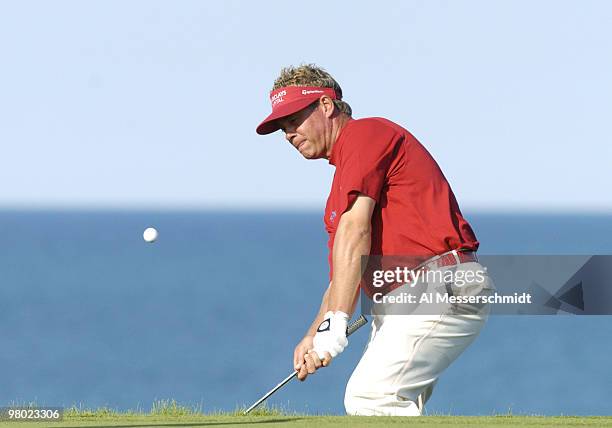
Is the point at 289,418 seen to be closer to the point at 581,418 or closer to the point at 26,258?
the point at 581,418

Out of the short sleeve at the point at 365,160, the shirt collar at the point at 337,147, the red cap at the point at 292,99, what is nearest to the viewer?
the short sleeve at the point at 365,160

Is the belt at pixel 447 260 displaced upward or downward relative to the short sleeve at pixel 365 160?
downward

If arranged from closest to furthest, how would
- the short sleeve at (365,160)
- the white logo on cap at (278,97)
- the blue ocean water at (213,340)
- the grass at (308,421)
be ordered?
1. the grass at (308,421)
2. the short sleeve at (365,160)
3. the white logo on cap at (278,97)
4. the blue ocean water at (213,340)

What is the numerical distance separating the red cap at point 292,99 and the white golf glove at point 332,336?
1.34 m

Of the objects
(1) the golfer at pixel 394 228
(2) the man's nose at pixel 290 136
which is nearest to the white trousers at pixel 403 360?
(1) the golfer at pixel 394 228

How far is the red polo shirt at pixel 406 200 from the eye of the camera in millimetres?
8367

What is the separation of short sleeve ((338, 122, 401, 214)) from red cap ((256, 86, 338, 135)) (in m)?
0.40

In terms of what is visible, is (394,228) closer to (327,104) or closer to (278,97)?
(327,104)

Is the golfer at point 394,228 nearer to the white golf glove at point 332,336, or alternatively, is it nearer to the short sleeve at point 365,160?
the short sleeve at point 365,160

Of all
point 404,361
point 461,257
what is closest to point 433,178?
point 461,257

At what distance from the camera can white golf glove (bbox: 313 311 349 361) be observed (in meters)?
7.92

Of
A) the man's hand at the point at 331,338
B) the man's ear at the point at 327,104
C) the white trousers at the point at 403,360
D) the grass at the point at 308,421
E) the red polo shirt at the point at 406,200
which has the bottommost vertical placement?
the grass at the point at 308,421

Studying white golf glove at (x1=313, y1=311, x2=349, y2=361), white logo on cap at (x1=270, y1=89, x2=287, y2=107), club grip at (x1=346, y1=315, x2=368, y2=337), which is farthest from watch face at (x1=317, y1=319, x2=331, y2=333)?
white logo on cap at (x1=270, y1=89, x2=287, y2=107)

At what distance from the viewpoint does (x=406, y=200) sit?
840cm
